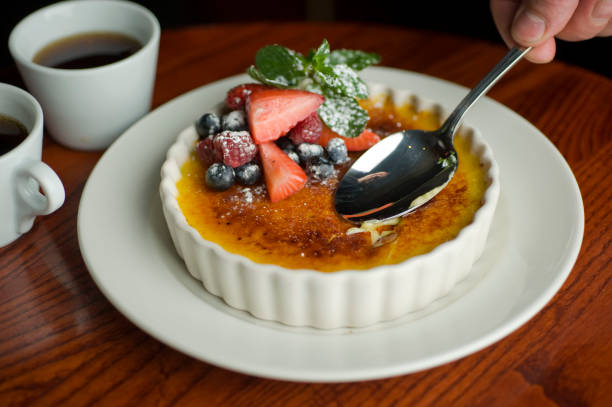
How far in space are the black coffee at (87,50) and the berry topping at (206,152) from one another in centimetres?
54

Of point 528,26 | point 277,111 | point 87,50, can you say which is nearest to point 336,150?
point 277,111

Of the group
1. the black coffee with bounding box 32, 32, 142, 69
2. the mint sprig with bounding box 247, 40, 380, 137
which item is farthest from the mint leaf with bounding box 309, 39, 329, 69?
the black coffee with bounding box 32, 32, 142, 69

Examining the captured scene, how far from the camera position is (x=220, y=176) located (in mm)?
1346

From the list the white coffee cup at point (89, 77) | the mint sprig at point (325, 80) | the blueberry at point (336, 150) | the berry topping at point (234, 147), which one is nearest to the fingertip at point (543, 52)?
the mint sprig at point (325, 80)

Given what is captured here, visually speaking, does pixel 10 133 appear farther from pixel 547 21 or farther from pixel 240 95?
pixel 547 21

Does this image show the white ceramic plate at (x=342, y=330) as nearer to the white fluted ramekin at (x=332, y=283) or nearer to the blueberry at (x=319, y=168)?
the white fluted ramekin at (x=332, y=283)

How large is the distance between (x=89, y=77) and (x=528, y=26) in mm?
1122

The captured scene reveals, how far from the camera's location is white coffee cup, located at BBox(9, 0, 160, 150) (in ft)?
5.30

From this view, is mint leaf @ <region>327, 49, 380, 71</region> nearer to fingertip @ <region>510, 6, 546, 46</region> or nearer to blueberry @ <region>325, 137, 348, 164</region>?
blueberry @ <region>325, 137, 348, 164</region>

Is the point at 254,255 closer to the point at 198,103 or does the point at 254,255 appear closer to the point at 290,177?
the point at 290,177

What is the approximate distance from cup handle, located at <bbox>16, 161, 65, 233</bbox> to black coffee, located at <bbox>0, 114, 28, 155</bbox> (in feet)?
0.35

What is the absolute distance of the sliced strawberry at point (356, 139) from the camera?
1.47m

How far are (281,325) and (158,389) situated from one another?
0.26 m

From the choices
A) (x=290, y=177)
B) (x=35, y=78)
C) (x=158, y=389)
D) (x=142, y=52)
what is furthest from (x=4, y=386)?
(x=142, y=52)
